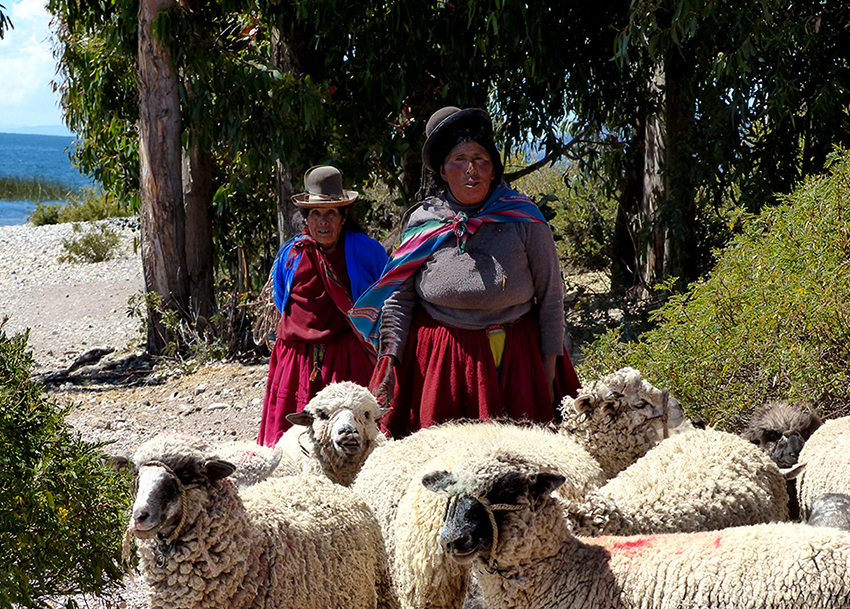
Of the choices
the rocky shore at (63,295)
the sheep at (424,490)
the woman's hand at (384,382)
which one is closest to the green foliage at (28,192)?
the rocky shore at (63,295)

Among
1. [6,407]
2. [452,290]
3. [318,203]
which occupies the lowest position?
[6,407]

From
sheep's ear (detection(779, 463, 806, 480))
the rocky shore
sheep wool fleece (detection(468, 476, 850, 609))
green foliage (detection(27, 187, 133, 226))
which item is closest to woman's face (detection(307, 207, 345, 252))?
sheep's ear (detection(779, 463, 806, 480))

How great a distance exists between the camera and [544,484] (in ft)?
9.03

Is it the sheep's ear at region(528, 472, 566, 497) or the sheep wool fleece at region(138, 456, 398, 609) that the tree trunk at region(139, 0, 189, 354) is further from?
the sheep's ear at region(528, 472, 566, 497)

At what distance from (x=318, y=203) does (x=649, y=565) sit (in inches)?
130

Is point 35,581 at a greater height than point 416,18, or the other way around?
point 416,18

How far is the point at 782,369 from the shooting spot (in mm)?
4707

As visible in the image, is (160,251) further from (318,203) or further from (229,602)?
(229,602)

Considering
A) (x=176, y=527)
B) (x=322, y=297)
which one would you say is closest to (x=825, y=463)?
(x=176, y=527)

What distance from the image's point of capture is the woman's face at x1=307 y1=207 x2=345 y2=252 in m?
5.45

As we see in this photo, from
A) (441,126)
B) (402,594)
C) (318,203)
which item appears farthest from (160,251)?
(402,594)

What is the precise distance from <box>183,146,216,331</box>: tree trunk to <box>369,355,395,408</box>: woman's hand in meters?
7.19

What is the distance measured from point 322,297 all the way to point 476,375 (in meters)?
1.49

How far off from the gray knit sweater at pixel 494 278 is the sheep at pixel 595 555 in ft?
4.91
